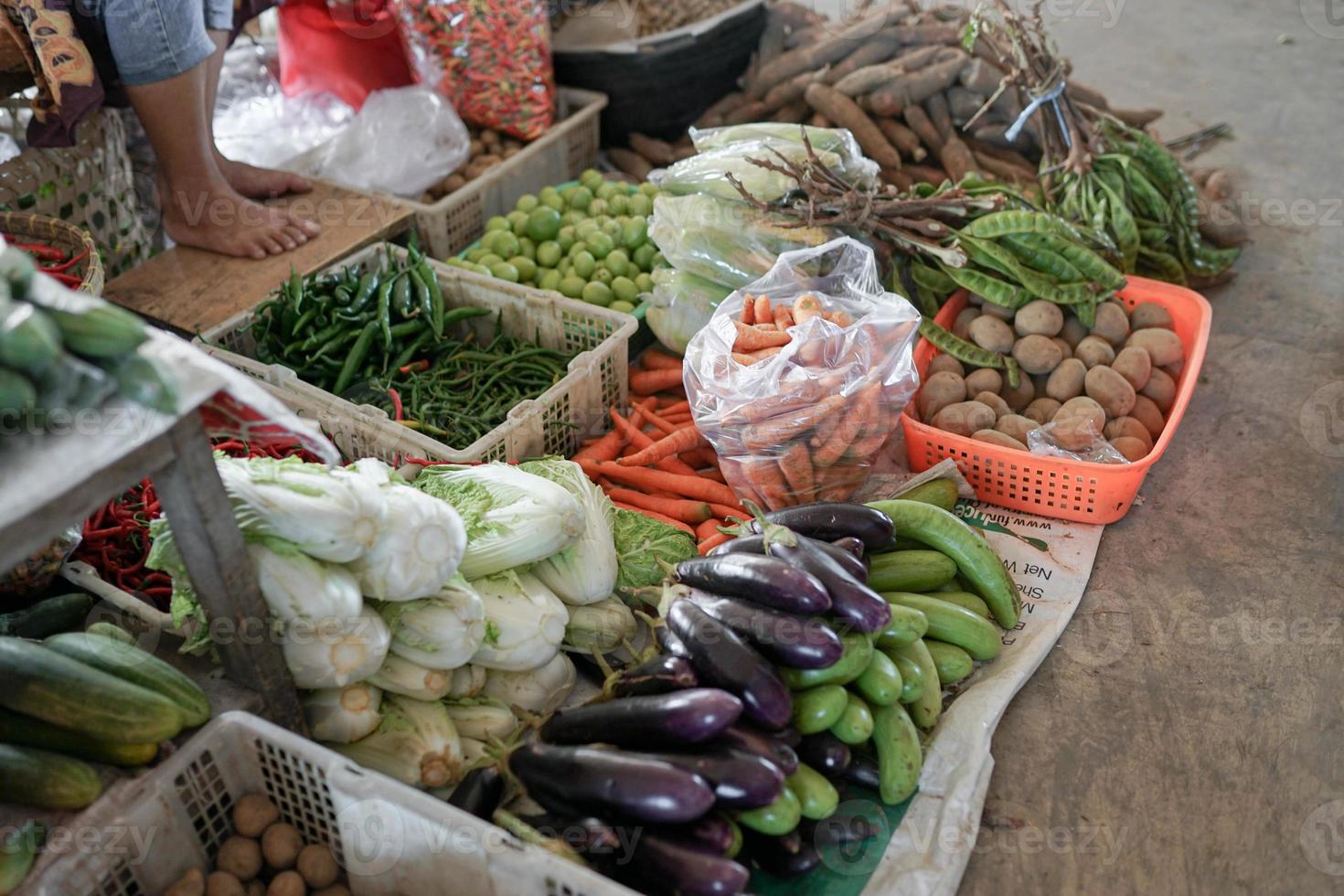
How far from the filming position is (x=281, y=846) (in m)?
1.71

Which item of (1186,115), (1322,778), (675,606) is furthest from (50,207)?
(1186,115)

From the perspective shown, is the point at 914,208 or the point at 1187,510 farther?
the point at 914,208

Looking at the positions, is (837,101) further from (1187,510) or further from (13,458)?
(13,458)

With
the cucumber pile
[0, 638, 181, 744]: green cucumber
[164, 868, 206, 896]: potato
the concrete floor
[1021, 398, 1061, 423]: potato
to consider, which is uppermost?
the cucumber pile

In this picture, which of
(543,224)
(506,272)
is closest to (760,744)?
(506,272)

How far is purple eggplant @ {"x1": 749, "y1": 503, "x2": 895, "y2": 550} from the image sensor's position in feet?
6.95

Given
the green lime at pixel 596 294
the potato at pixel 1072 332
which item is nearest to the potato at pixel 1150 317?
the potato at pixel 1072 332

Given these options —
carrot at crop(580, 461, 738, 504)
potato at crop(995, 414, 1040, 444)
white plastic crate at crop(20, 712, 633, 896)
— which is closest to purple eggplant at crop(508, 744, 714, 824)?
white plastic crate at crop(20, 712, 633, 896)

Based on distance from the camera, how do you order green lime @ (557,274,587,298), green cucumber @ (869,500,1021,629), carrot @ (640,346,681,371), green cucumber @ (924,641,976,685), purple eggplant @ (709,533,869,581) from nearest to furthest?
purple eggplant @ (709,533,869,581) < green cucumber @ (924,641,976,685) < green cucumber @ (869,500,1021,629) < carrot @ (640,346,681,371) < green lime @ (557,274,587,298)

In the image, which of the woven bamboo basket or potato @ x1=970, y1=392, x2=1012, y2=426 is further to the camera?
potato @ x1=970, y1=392, x2=1012, y2=426

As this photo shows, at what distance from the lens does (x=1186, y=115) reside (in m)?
5.00

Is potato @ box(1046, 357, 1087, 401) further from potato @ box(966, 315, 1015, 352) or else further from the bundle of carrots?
the bundle of carrots

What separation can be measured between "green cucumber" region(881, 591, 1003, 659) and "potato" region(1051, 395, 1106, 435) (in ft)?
2.60

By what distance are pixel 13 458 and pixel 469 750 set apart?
3.01 feet
